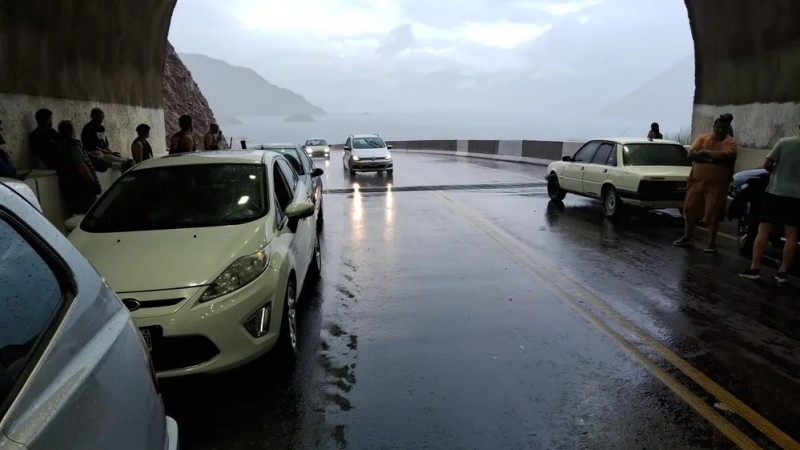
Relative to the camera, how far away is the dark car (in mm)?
8062

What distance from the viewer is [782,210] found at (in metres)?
6.88

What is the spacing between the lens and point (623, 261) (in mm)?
7953

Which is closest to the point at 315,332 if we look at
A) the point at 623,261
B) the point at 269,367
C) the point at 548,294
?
the point at 269,367

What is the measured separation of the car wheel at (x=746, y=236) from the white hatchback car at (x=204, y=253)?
607 centimetres

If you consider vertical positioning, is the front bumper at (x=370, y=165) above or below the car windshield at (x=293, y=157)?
below

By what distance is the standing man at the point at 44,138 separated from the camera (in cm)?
892

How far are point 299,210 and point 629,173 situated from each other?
24.9ft

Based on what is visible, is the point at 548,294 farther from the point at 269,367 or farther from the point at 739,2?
the point at 739,2

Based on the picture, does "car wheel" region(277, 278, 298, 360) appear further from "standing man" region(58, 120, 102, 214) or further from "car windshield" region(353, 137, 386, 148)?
"car windshield" region(353, 137, 386, 148)

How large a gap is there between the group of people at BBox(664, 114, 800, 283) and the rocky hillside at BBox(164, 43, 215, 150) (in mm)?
45210

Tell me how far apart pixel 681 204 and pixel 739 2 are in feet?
18.7

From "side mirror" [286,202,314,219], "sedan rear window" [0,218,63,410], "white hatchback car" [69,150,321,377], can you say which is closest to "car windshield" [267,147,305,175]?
"white hatchback car" [69,150,321,377]

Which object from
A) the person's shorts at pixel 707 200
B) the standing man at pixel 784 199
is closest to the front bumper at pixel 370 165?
the person's shorts at pixel 707 200

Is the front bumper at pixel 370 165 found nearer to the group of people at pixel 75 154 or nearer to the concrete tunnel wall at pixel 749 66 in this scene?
the concrete tunnel wall at pixel 749 66
